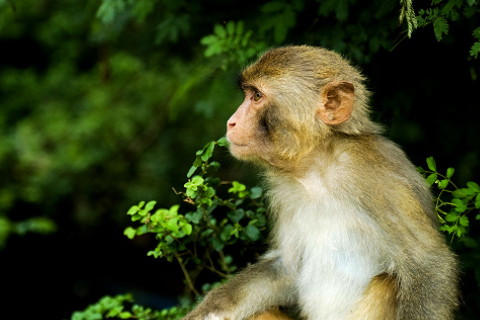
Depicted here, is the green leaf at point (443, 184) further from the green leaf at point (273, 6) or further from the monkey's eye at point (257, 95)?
the green leaf at point (273, 6)

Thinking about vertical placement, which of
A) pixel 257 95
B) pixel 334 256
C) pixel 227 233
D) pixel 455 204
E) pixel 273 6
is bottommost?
pixel 455 204

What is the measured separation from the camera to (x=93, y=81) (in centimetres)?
995

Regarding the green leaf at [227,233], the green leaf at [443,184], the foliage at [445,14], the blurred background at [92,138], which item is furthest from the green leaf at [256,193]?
the blurred background at [92,138]

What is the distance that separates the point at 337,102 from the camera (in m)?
4.49

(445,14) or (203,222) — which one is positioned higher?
(445,14)

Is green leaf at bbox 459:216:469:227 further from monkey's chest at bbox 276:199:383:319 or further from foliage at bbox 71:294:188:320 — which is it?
foliage at bbox 71:294:188:320

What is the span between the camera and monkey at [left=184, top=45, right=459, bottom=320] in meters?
4.23

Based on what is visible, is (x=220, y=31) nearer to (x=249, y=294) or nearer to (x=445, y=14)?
(x=445, y=14)

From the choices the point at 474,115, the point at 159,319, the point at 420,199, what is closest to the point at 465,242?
the point at 420,199

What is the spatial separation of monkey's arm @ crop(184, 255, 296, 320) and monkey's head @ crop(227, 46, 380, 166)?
2.38 ft

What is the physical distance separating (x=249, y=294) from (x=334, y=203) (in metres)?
0.81

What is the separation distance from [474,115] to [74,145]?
4763 millimetres

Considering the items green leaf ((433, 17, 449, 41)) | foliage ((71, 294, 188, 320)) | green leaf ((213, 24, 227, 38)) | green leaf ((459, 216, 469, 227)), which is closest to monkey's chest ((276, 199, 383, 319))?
Answer: green leaf ((459, 216, 469, 227))

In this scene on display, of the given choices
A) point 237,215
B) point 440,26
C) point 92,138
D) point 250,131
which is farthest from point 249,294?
point 92,138
